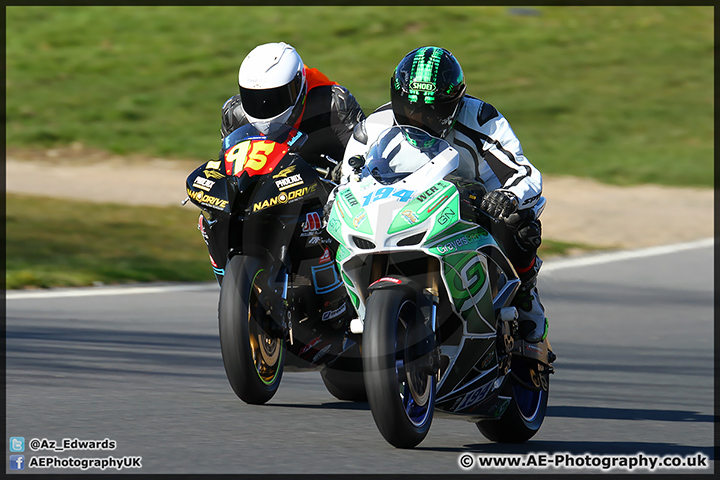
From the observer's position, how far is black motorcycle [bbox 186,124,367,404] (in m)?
6.86

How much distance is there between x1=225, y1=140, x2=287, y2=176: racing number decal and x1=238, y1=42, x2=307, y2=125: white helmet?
0.39 metres

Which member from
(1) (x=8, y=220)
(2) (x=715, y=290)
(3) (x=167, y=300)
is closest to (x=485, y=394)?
(3) (x=167, y=300)

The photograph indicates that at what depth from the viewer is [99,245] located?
16109mm

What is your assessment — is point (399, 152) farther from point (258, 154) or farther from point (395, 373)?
point (258, 154)

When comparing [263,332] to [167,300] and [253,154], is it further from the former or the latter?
[167,300]

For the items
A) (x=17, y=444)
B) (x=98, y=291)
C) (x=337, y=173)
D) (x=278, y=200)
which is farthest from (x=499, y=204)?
(x=98, y=291)

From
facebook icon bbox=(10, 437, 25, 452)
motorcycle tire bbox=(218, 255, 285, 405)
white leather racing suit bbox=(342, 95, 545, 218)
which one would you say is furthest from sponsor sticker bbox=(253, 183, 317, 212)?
facebook icon bbox=(10, 437, 25, 452)

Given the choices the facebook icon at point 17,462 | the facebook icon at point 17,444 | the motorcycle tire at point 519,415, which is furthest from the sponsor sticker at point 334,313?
the facebook icon at point 17,462

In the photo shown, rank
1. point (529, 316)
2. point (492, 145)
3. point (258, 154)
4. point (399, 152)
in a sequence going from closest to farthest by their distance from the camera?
1. point (399, 152)
2. point (492, 145)
3. point (529, 316)
4. point (258, 154)

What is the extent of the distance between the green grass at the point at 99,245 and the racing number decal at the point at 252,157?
20.0 feet

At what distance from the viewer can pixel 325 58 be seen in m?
43.6

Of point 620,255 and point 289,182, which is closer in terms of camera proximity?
point 289,182

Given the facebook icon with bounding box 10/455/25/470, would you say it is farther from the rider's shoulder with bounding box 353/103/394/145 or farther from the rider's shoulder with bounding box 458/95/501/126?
the rider's shoulder with bounding box 458/95/501/126

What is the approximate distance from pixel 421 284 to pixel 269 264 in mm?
1596
